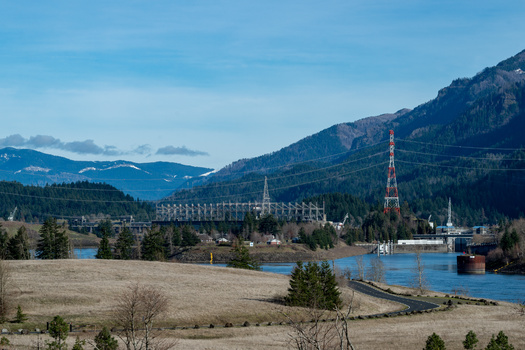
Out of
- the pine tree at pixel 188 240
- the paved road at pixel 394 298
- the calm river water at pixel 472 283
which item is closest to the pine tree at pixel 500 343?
the paved road at pixel 394 298

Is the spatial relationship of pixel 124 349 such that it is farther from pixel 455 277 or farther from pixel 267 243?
pixel 267 243

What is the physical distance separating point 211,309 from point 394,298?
24001 mm

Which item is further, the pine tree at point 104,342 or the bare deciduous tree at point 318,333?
the pine tree at point 104,342

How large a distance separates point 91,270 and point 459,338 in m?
43.3

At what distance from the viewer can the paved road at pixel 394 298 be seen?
235 feet

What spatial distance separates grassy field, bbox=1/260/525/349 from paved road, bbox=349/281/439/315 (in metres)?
2.05

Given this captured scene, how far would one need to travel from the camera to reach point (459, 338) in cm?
5278

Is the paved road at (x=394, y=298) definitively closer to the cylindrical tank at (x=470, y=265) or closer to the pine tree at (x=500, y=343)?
the pine tree at (x=500, y=343)

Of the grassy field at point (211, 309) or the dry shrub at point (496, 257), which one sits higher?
the dry shrub at point (496, 257)

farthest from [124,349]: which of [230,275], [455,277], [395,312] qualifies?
[455,277]

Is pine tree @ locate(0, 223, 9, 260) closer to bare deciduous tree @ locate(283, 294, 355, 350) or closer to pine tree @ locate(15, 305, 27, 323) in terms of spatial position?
pine tree @ locate(15, 305, 27, 323)

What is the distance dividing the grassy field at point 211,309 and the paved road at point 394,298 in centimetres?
205

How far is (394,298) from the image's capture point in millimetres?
80188

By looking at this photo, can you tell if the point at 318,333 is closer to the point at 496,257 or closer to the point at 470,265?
the point at 470,265
